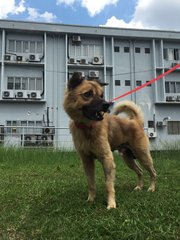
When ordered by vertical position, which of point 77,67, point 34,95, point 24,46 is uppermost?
point 24,46

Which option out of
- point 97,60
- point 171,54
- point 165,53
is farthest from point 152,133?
point 171,54

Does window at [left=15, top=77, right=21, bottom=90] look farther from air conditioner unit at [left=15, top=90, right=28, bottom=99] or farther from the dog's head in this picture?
the dog's head

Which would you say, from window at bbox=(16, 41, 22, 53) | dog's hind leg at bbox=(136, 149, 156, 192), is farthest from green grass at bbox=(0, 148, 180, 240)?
window at bbox=(16, 41, 22, 53)

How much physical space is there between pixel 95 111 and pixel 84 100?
0.21m

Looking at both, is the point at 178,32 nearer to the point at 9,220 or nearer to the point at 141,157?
the point at 141,157

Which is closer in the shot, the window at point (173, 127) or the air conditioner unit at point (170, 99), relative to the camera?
the air conditioner unit at point (170, 99)

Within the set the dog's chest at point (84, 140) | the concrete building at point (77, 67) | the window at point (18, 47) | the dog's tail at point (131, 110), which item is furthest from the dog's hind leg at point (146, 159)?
the window at point (18, 47)

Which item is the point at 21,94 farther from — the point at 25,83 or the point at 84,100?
the point at 84,100

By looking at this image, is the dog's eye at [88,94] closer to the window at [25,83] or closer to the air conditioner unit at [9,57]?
the window at [25,83]

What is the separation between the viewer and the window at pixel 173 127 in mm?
27069

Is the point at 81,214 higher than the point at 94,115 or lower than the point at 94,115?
lower

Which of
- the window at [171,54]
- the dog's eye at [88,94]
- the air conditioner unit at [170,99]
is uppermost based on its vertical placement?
the window at [171,54]

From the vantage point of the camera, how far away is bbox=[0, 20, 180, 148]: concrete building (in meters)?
24.7

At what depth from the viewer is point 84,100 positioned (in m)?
3.69
